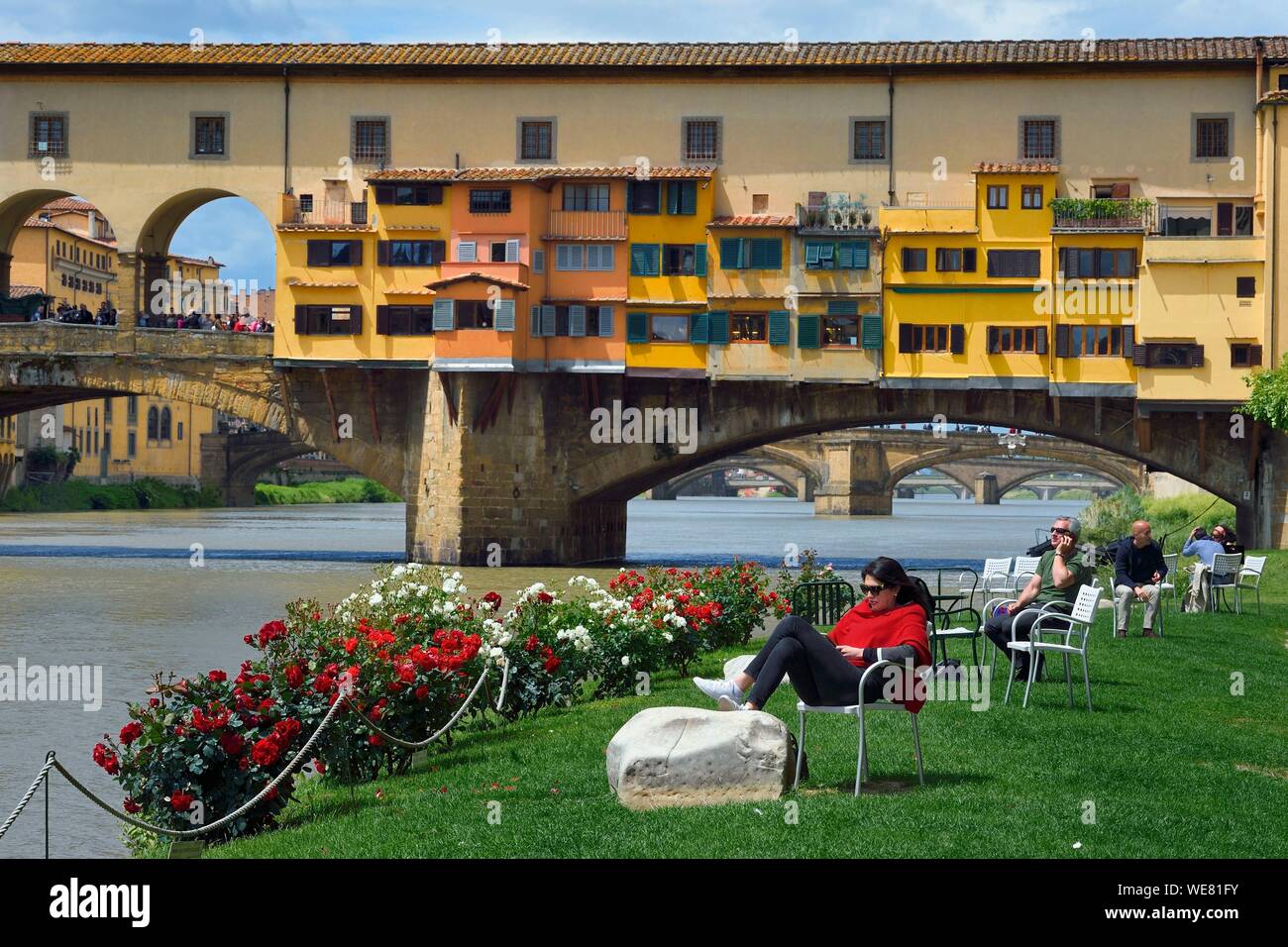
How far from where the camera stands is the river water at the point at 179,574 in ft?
54.9

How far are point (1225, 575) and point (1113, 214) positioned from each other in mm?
22508

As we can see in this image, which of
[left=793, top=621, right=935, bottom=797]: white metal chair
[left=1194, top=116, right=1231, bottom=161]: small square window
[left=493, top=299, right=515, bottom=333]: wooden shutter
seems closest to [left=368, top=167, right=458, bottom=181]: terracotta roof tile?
[left=493, top=299, right=515, bottom=333]: wooden shutter

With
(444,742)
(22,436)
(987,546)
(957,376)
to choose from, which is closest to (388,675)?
(444,742)

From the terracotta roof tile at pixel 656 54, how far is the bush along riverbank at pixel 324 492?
1853 inches

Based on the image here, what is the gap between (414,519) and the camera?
49469 millimetres

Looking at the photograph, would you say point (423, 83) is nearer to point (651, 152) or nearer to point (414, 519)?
point (651, 152)

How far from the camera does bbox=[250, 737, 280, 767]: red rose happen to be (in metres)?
11.1

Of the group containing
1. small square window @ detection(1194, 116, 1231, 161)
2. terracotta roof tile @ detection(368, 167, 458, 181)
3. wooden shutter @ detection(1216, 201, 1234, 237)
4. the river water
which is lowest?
the river water

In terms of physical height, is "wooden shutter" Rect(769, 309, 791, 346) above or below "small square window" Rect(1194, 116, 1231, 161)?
below

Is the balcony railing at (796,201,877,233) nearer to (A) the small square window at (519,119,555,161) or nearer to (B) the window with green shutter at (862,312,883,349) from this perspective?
(B) the window with green shutter at (862,312,883,349)

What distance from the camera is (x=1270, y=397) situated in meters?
41.0

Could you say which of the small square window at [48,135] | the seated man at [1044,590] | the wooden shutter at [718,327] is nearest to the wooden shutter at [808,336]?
the wooden shutter at [718,327]

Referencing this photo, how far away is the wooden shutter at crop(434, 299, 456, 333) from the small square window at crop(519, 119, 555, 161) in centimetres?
473

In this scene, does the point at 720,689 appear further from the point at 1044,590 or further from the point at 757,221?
the point at 757,221
